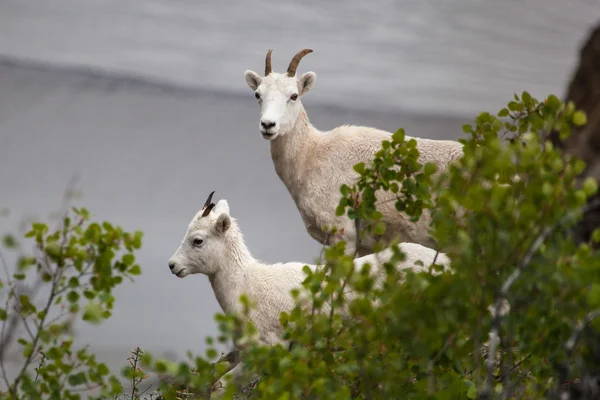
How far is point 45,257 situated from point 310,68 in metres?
3.76

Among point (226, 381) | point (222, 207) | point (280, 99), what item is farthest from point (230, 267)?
point (226, 381)

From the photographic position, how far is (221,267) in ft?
12.4

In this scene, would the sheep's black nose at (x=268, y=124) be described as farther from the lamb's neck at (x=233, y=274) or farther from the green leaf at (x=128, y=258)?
the green leaf at (x=128, y=258)

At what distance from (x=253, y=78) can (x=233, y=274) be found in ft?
3.10

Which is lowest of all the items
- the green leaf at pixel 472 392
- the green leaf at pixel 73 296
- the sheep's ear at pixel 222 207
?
the green leaf at pixel 472 392

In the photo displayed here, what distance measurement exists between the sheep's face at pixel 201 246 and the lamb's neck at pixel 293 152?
18.3 inches

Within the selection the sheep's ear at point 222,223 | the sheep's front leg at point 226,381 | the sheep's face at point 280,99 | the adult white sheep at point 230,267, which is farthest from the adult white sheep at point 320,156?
the sheep's front leg at point 226,381

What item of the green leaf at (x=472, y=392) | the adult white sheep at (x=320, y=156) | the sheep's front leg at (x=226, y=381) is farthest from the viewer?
the adult white sheep at (x=320, y=156)

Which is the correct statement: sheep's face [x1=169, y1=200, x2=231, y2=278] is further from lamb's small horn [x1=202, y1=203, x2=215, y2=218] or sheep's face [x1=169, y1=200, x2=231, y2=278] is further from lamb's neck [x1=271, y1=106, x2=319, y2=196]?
lamb's neck [x1=271, y1=106, x2=319, y2=196]

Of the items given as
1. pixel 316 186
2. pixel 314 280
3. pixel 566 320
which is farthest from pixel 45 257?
pixel 316 186

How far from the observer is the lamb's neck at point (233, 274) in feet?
12.3

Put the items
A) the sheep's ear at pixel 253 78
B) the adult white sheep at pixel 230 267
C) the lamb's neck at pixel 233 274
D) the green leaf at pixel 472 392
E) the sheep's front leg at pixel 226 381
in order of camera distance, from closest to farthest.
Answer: the green leaf at pixel 472 392 → the sheep's front leg at pixel 226 381 → the adult white sheep at pixel 230 267 → the lamb's neck at pixel 233 274 → the sheep's ear at pixel 253 78

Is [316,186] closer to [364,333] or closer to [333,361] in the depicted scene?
[333,361]

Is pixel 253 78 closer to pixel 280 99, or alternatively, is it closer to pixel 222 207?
pixel 280 99
